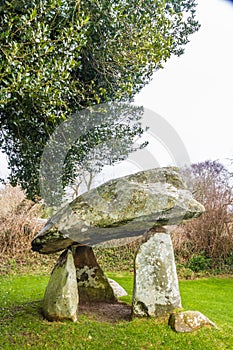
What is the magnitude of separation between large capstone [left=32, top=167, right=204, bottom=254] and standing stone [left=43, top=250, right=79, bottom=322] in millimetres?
Result: 517

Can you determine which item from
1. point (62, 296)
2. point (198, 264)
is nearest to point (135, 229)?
point (62, 296)

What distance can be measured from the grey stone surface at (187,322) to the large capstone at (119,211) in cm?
173

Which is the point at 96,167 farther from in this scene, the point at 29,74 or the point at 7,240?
the point at 7,240

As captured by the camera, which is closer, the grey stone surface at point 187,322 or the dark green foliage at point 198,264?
the grey stone surface at point 187,322

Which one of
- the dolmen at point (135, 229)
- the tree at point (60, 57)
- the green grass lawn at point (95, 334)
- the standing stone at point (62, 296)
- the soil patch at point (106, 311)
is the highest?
the tree at point (60, 57)

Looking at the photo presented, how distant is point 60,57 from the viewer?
16.6ft

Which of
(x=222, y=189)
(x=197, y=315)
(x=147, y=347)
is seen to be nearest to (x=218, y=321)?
(x=197, y=315)

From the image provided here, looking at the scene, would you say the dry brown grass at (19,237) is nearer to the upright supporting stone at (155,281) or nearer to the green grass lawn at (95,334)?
the green grass lawn at (95,334)

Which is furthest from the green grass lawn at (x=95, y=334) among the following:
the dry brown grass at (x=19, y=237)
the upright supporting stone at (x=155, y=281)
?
the dry brown grass at (x=19, y=237)

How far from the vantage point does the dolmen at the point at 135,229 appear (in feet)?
21.7

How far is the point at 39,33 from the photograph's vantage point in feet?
15.2

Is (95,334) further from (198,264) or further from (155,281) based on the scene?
(198,264)

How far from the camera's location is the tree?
15.5 feet

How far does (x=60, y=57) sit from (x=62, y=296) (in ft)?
14.3
